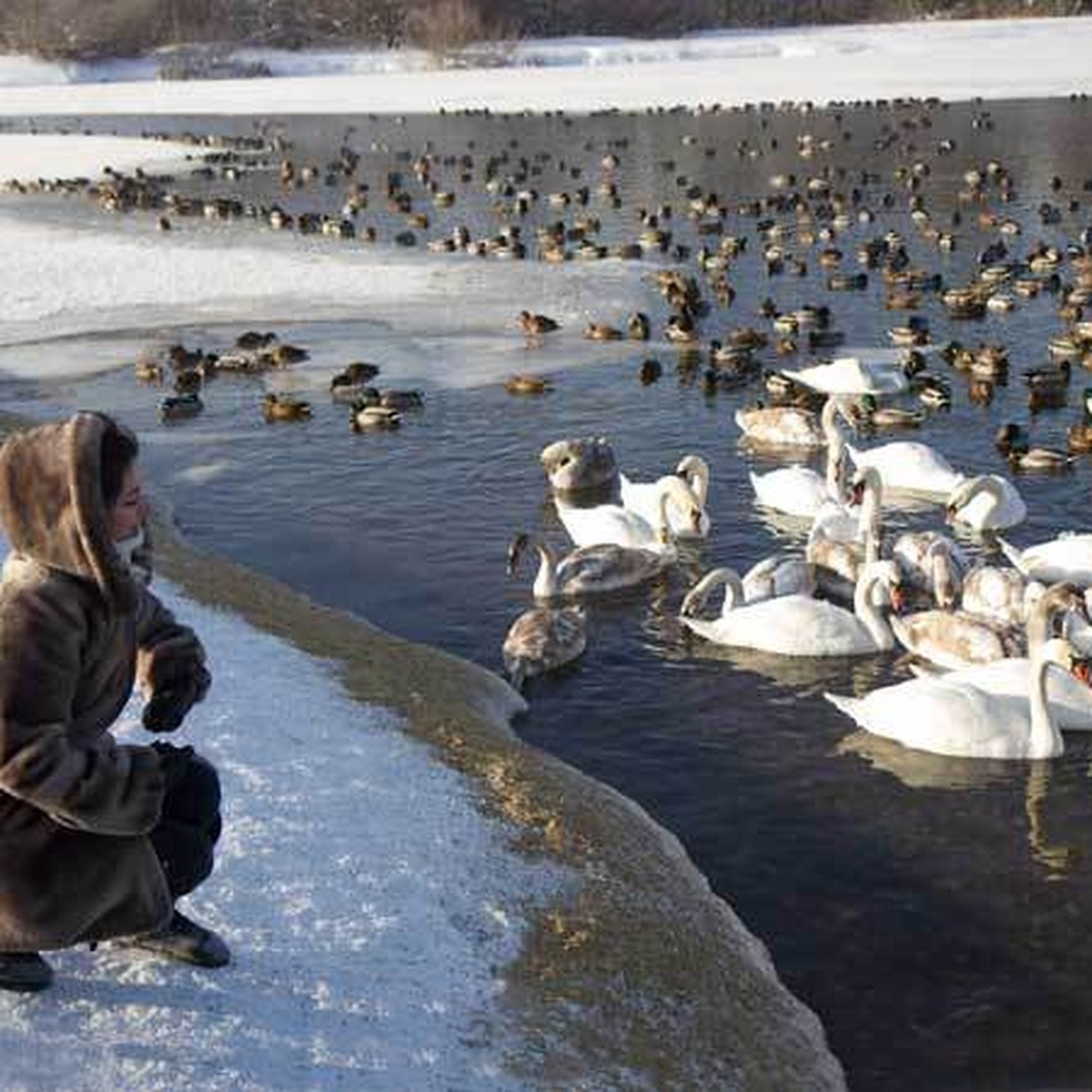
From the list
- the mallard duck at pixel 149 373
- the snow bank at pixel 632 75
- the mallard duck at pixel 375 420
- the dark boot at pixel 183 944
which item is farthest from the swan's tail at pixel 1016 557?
the snow bank at pixel 632 75

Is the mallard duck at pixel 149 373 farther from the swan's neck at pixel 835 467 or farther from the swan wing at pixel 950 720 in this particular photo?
the swan wing at pixel 950 720

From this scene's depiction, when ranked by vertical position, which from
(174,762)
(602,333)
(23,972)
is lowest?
(602,333)

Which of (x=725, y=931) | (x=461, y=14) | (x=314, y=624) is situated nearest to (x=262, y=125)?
(x=461, y=14)

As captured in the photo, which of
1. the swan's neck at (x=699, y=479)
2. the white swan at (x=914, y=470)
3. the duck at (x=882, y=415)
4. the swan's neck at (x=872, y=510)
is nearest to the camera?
the swan's neck at (x=872, y=510)

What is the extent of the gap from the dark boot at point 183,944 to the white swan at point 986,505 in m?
10.9

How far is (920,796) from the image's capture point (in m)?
11.1

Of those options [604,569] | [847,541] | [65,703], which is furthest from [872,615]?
[65,703]

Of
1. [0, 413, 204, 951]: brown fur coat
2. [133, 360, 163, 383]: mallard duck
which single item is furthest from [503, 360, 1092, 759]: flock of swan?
[133, 360, 163, 383]: mallard duck

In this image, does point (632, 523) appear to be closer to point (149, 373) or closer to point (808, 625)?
point (808, 625)

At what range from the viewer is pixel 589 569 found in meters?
15.2

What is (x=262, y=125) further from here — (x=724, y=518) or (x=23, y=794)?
(x=23, y=794)

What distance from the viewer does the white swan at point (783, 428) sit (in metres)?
19.8

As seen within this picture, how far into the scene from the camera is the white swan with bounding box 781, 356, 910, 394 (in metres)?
21.9

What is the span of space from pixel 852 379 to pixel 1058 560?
7.69 metres
